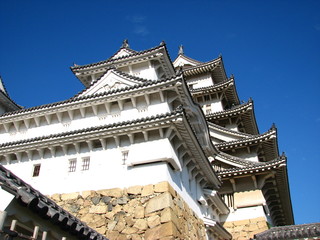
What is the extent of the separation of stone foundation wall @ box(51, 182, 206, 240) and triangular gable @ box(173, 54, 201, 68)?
84.5 ft

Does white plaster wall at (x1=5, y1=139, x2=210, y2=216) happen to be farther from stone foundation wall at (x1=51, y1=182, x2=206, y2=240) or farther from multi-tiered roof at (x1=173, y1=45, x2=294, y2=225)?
multi-tiered roof at (x1=173, y1=45, x2=294, y2=225)

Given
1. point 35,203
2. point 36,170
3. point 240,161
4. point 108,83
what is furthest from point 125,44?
point 35,203

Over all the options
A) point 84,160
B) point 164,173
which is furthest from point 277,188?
point 84,160

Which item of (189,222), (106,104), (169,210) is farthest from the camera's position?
(106,104)

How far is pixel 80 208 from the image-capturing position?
510 inches

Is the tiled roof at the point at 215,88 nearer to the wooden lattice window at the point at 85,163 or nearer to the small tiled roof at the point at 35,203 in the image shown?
the wooden lattice window at the point at 85,163

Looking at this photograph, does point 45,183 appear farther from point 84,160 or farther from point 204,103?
point 204,103

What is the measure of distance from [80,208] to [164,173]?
3747mm

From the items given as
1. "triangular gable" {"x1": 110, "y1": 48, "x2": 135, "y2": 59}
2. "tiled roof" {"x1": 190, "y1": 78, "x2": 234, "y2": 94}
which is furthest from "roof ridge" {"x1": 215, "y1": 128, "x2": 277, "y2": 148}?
"triangular gable" {"x1": 110, "y1": 48, "x2": 135, "y2": 59}

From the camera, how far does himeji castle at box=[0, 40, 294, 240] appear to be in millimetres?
12461

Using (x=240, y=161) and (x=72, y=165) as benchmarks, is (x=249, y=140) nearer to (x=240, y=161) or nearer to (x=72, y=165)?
(x=240, y=161)

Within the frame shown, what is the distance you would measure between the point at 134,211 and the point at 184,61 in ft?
91.1

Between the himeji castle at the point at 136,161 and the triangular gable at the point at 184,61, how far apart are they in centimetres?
1400

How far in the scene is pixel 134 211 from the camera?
12312 millimetres
